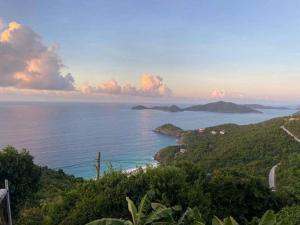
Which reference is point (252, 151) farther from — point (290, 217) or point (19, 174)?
point (290, 217)

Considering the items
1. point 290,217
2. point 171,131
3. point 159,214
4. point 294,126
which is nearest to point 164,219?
point 159,214

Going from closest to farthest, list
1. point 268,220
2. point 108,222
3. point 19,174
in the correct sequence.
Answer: point 268,220
point 108,222
point 19,174

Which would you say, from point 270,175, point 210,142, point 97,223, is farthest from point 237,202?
point 210,142

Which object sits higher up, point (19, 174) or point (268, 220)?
point (268, 220)

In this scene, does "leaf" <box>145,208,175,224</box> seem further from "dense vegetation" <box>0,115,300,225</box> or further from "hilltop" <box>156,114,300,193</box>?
"hilltop" <box>156,114,300,193</box>

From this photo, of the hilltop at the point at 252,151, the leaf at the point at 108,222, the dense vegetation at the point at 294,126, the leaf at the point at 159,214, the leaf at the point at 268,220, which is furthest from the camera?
the dense vegetation at the point at 294,126

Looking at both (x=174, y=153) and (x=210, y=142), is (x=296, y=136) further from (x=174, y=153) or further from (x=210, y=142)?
(x=174, y=153)

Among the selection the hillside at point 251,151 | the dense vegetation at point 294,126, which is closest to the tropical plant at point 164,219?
the hillside at point 251,151

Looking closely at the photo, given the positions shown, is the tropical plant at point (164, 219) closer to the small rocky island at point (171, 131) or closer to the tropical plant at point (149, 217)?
the tropical plant at point (149, 217)
